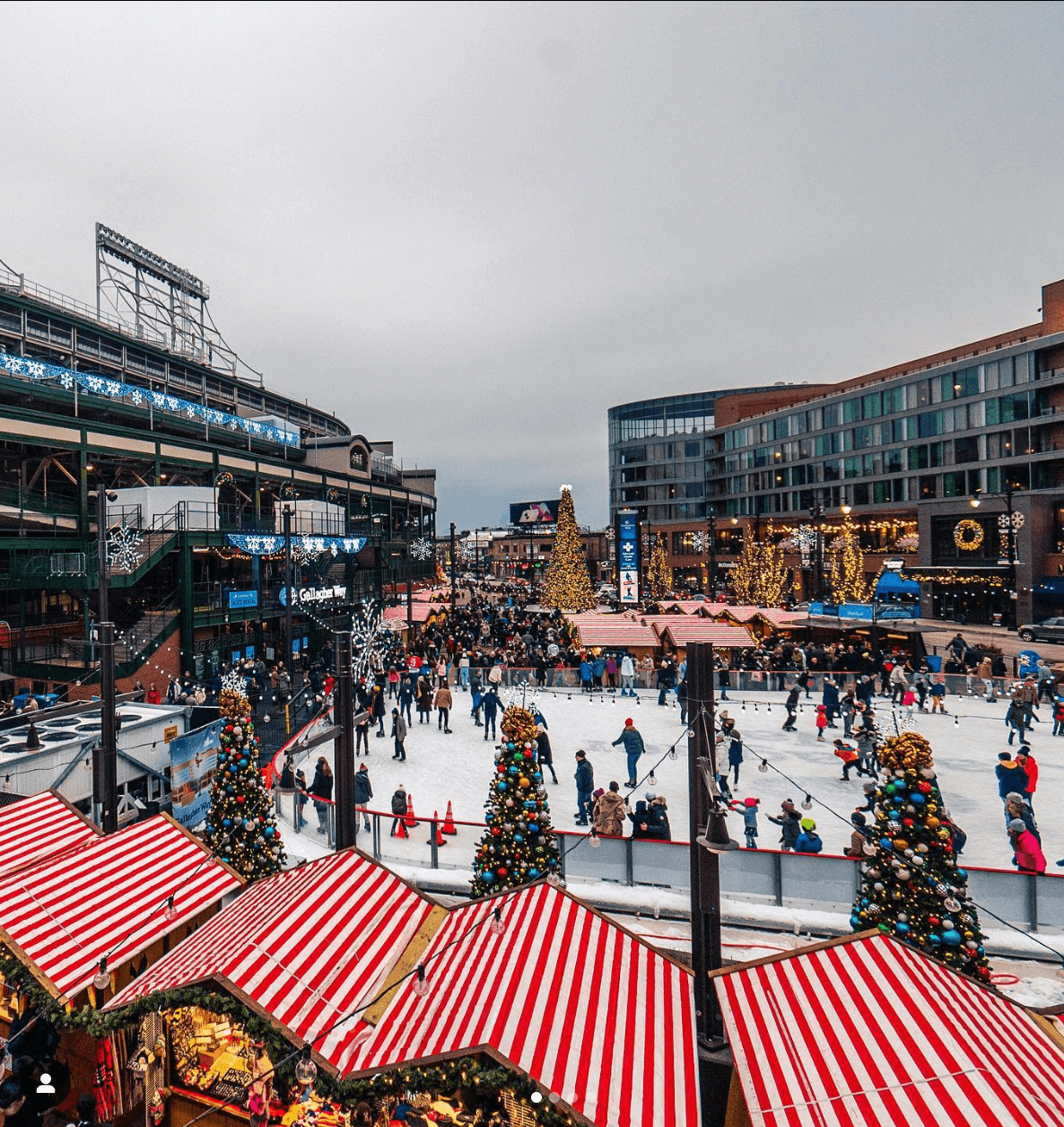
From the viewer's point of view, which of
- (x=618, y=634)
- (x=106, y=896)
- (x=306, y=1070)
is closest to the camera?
(x=306, y=1070)

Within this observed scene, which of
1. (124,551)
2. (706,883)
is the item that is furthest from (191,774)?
(124,551)

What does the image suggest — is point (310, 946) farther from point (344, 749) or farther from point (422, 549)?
point (422, 549)

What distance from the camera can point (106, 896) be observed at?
702cm

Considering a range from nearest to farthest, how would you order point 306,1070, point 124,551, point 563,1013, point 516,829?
1. point 306,1070
2. point 563,1013
3. point 516,829
4. point 124,551

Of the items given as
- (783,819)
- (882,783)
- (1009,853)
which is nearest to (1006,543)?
(1009,853)

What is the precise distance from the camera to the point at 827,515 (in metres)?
61.2

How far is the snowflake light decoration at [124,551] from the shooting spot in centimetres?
2509

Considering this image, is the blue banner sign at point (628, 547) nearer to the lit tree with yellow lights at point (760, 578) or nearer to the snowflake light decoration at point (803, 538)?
the lit tree with yellow lights at point (760, 578)

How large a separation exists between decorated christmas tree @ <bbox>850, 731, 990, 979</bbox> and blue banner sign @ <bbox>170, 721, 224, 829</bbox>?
1218 centimetres

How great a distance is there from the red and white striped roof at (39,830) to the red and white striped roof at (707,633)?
1941cm

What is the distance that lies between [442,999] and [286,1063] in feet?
4.01

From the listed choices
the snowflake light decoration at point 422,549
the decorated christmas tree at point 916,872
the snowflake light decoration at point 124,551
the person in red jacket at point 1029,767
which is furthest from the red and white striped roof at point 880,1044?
the snowflake light decoration at point 422,549

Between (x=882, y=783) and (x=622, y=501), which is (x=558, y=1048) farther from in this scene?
(x=622, y=501)

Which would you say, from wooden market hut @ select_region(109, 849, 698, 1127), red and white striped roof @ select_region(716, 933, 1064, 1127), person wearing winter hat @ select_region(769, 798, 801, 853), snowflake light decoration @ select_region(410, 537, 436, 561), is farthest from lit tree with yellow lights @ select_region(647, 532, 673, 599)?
red and white striped roof @ select_region(716, 933, 1064, 1127)
